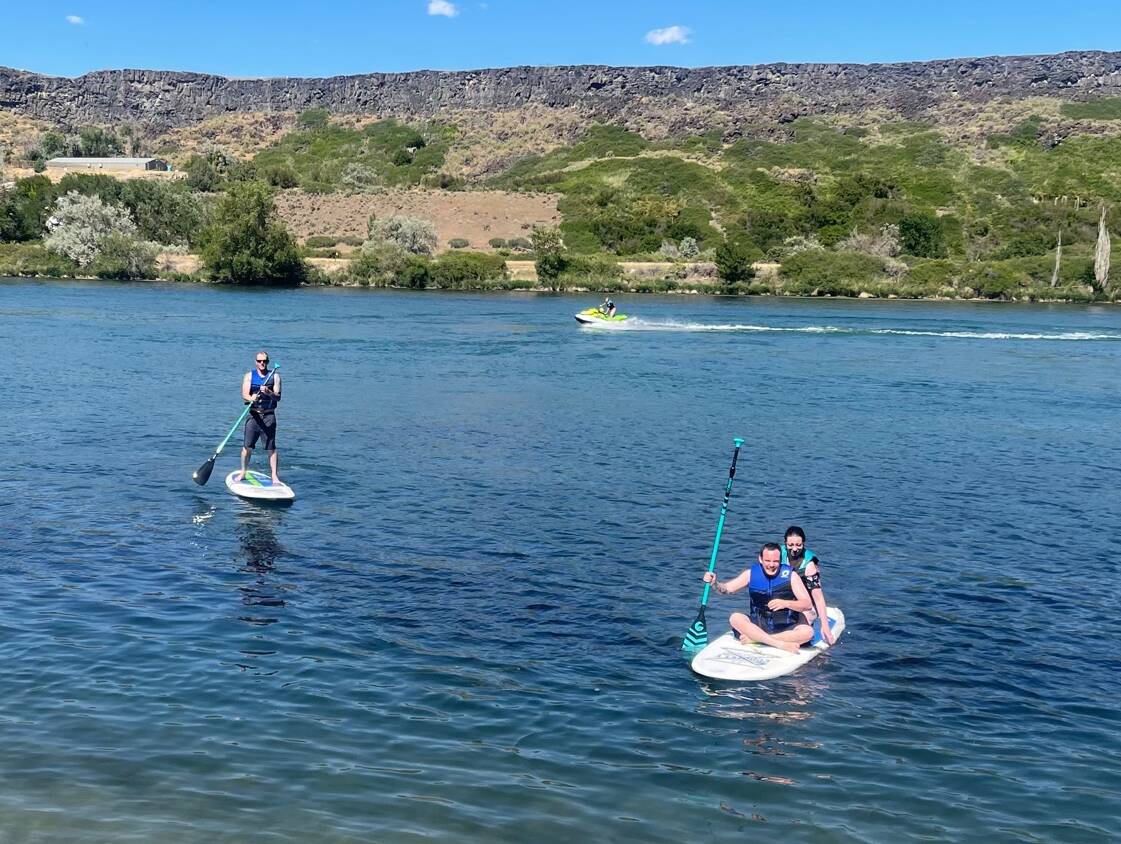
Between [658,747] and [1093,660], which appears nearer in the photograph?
[658,747]

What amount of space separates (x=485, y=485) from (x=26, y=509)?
7.80m

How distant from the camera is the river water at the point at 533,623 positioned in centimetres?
991

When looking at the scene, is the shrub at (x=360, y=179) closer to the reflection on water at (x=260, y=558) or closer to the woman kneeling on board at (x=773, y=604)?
the reflection on water at (x=260, y=558)

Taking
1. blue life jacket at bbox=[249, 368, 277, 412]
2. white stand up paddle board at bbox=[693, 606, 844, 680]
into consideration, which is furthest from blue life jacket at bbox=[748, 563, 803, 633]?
blue life jacket at bbox=[249, 368, 277, 412]

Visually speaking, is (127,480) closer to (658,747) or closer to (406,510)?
(406,510)

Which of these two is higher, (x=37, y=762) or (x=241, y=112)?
(x=241, y=112)

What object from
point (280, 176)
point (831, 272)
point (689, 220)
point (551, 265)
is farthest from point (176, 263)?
point (831, 272)

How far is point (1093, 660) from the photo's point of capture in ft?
44.3

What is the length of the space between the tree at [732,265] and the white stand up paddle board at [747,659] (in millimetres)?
77237

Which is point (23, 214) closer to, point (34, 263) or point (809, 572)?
point (34, 263)

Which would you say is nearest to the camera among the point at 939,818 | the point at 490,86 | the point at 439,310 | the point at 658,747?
the point at 939,818

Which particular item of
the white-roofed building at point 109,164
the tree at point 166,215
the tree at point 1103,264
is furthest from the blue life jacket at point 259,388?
the white-roofed building at point 109,164

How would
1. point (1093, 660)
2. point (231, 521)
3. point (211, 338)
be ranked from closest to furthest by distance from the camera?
point (1093, 660), point (231, 521), point (211, 338)

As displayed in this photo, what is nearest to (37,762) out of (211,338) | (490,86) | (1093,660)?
(1093,660)
